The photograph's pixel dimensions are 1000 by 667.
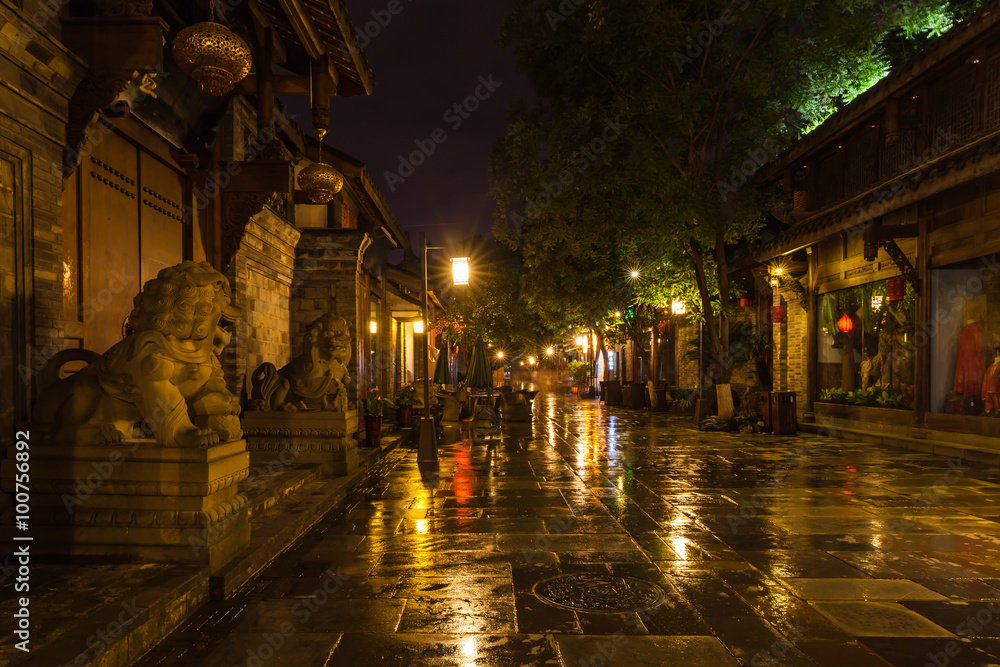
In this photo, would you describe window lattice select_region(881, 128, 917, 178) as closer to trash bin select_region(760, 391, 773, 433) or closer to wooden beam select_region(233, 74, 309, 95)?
trash bin select_region(760, 391, 773, 433)

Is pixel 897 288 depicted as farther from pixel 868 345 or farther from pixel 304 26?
pixel 304 26

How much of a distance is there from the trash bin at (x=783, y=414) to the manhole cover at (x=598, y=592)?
11.7m

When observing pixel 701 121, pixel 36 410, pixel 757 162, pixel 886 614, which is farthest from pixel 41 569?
pixel 757 162

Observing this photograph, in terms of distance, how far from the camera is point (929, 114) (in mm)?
11984

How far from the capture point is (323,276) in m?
13.5

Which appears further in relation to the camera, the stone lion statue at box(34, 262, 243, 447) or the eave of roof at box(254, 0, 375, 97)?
the eave of roof at box(254, 0, 375, 97)

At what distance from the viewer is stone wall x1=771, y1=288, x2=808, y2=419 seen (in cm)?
1655

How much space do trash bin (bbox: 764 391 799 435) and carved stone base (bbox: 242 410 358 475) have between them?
10.7 meters

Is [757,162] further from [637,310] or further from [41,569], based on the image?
[41,569]

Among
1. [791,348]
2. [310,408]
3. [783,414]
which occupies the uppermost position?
[791,348]

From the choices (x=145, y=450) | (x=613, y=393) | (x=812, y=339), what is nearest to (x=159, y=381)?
(x=145, y=450)

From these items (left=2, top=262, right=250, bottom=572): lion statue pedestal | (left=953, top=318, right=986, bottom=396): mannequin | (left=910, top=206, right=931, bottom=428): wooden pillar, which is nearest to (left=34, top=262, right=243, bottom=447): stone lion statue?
(left=2, top=262, right=250, bottom=572): lion statue pedestal

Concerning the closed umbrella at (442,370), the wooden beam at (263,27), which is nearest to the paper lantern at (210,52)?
the wooden beam at (263,27)

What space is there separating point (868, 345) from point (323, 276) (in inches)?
488
